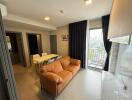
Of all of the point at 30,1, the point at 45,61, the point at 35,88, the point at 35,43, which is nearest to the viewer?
the point at 30,1

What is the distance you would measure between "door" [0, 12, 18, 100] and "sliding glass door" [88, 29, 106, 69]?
12.0ft

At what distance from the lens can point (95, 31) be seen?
3723 mm

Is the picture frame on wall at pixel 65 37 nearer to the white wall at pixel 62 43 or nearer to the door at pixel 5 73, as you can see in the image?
the white wall at pixel 62 43

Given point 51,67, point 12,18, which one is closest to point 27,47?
point 12,18

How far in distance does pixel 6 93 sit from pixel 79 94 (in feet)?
5.90

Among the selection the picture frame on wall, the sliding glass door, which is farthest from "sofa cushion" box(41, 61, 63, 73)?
the sliding glass door

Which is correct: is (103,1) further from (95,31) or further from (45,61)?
(45,61)

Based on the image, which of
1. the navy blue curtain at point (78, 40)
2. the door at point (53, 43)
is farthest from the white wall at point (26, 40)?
the navy blue curtain at point (78, 40)

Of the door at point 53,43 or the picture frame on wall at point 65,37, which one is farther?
the door at point 53,43

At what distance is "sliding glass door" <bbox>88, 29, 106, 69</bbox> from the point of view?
3.74 metres

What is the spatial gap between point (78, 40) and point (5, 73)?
11.0 feet

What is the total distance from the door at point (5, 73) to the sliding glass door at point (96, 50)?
3.66m

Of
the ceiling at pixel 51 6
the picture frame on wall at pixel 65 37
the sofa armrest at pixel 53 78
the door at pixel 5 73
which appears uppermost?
the ceiling at pixel 51 6

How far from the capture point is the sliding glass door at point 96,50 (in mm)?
3735
